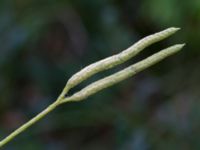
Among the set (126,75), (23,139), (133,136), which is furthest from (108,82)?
(23,139)

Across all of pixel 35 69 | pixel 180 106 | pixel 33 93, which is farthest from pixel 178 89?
pixel 33 93

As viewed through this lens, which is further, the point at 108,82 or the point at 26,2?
the point at 26,2

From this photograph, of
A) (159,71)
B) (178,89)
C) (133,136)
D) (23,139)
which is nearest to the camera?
(133,136)

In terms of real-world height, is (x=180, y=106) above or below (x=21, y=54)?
below

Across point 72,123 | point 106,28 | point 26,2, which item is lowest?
point 72,123

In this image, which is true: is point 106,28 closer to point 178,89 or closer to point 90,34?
point 90,34

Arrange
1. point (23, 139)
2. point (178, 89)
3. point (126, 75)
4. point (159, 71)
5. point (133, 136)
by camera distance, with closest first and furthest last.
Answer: point (126, 75) < point (133, 136) < point (23, 139) < point (178, 89) < point (159, 71)
